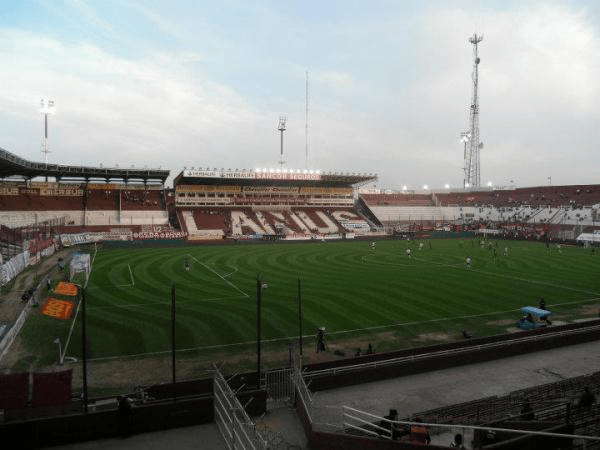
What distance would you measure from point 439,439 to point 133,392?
10.2 meters

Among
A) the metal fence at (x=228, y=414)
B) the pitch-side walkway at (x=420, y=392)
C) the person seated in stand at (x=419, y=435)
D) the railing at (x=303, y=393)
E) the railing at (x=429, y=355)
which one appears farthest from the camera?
the railing at (x=429, y=355)

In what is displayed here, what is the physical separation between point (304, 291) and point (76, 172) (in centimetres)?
5976

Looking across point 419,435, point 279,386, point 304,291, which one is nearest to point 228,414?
point 279,386

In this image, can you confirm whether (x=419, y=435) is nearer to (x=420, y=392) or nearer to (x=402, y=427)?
(x=402, y=427)

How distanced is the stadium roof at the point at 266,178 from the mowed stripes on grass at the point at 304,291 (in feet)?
104

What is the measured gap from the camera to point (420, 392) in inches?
626

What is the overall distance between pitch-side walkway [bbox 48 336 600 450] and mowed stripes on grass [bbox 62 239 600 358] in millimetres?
5753

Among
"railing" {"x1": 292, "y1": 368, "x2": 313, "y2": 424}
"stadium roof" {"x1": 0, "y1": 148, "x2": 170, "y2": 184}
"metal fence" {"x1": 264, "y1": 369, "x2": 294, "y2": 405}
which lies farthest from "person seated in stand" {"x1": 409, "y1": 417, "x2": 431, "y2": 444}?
"stadium roof" {"x1": 0, "y1": 148, "x2": 170, "y2": 184}

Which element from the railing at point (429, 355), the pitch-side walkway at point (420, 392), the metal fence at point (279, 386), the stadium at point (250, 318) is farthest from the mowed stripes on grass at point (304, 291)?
the metal fence at point (279, 386)

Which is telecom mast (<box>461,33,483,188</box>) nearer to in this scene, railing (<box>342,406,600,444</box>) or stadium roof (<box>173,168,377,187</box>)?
stadium roof (<box>173,168,377,187</box>)

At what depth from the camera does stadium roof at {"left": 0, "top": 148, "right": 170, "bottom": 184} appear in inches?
2552

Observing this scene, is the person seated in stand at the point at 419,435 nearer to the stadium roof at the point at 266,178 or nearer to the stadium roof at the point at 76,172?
the stadium roof at the point at 76,172

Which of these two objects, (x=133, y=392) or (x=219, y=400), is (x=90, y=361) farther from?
(x=219, y=400)

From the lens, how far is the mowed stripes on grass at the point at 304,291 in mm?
22953
